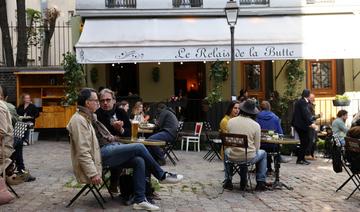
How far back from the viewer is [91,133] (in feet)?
21.9

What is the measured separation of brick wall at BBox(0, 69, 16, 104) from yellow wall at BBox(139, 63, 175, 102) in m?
4.28

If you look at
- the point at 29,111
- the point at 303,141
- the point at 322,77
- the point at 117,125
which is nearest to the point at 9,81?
the point at 29,111

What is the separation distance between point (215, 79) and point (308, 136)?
402cm

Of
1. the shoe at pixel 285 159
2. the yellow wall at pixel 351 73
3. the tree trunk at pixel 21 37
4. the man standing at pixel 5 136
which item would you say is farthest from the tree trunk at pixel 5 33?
the man standing at pixel 5 136

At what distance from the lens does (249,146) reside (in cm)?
851

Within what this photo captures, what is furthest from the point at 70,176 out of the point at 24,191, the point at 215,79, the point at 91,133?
the point at 215,79

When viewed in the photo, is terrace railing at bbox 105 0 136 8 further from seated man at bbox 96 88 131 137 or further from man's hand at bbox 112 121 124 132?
man's hand at bbox 112 121 124 132

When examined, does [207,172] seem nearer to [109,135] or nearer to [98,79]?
[109,135]

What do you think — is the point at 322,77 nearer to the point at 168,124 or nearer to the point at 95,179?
the point at 168,124

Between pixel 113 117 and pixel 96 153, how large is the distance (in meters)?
1.18

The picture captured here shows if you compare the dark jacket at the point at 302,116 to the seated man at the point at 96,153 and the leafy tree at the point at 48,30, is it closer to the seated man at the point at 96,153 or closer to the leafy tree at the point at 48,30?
the seated man at the point at 96,153

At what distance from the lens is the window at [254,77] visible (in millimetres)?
19234

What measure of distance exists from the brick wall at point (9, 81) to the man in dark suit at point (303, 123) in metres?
9.52

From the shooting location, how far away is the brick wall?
1780 cm
